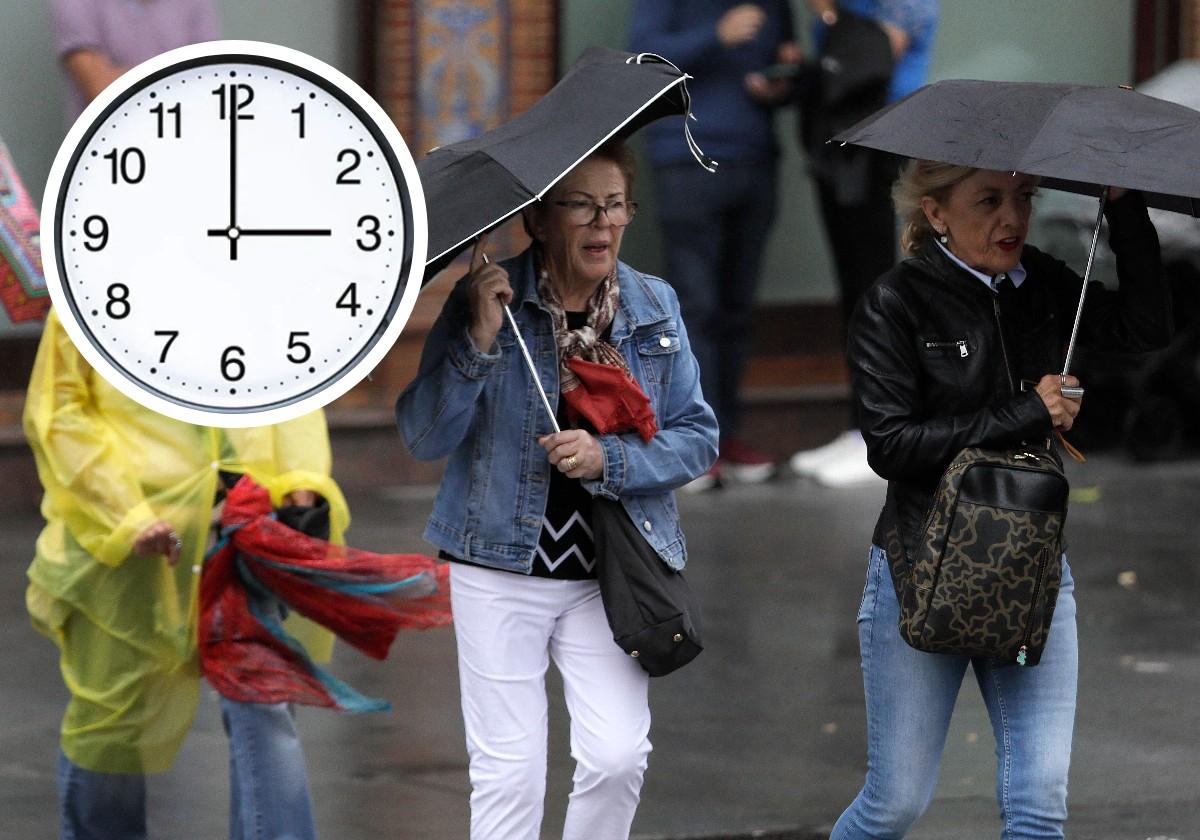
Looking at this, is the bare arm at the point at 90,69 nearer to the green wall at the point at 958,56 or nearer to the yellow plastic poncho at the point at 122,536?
the green wall at the point at 958,56

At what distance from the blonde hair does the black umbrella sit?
5.3 inches

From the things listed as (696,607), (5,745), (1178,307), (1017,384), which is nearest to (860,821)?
(696,607)

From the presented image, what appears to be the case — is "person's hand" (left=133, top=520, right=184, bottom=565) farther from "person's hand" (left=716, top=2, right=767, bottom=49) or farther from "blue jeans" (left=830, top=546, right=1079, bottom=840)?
"person's hand" (left=716, top=2, right=767, bottom=49)

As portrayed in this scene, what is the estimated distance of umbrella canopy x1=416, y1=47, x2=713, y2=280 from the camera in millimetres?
4402

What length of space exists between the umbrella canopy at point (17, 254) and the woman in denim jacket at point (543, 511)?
1027 mm

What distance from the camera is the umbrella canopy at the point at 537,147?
4402 mm

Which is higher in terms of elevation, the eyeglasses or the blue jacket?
the eyeglasses

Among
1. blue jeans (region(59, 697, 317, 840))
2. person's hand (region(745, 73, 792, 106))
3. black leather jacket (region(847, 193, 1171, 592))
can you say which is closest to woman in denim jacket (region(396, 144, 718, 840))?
black leather jacket (region(847, 193, 1171, 592))

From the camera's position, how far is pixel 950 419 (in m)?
4.79

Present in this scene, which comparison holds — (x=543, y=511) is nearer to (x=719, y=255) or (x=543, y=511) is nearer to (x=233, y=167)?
(x=233, y=167)

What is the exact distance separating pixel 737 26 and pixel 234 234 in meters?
6.31

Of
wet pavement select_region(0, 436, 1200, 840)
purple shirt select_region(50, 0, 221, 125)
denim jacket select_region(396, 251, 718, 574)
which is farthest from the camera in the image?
purple shirt select_region(50, 0, 221, 125)

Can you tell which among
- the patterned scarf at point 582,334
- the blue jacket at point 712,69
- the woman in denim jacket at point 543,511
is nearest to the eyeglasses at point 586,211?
the woman in denim jacket at point 543,511

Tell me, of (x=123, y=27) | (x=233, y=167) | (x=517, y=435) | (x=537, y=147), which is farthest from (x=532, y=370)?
(x=123, y=27)
